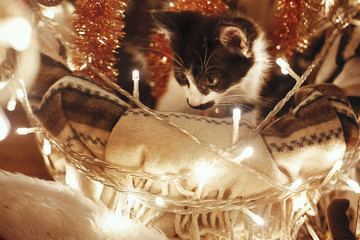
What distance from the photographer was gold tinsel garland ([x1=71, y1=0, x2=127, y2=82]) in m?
0.63

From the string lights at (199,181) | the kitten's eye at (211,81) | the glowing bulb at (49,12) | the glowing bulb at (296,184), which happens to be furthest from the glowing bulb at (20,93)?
the glowing bulb at (296,184)

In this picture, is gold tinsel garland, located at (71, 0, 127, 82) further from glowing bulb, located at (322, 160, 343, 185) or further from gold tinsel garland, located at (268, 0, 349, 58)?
glowing bulb, located at (322, 160, 343, 185)

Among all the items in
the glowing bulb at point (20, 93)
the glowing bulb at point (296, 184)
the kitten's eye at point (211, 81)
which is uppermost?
the kitten's eye at point (211, 81)

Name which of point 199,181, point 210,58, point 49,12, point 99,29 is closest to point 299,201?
point 199,181

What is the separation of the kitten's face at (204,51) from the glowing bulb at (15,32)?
25 centimetres

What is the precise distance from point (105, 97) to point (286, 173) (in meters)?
0.32

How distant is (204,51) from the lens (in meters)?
0.69

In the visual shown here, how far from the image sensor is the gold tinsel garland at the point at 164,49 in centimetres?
72

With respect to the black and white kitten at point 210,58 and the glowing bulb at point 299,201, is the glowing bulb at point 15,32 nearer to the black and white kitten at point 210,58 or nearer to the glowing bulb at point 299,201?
the black and white kitten at point 210,58

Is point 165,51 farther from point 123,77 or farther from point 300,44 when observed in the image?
point 300,44

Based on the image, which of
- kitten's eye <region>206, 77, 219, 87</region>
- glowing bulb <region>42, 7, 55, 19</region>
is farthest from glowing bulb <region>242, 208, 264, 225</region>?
glowing bulb <region>42, 7, 55, 19</region>

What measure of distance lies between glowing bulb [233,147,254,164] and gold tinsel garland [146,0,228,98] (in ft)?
0.90

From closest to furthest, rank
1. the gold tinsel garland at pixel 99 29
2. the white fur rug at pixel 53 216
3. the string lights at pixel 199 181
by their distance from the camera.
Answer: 1. the white fur rug at pixel 53 216
2. the string lights at pixel 199 181
3. the gold tinsel garland at pixel 99 29

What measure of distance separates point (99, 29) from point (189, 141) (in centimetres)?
28
